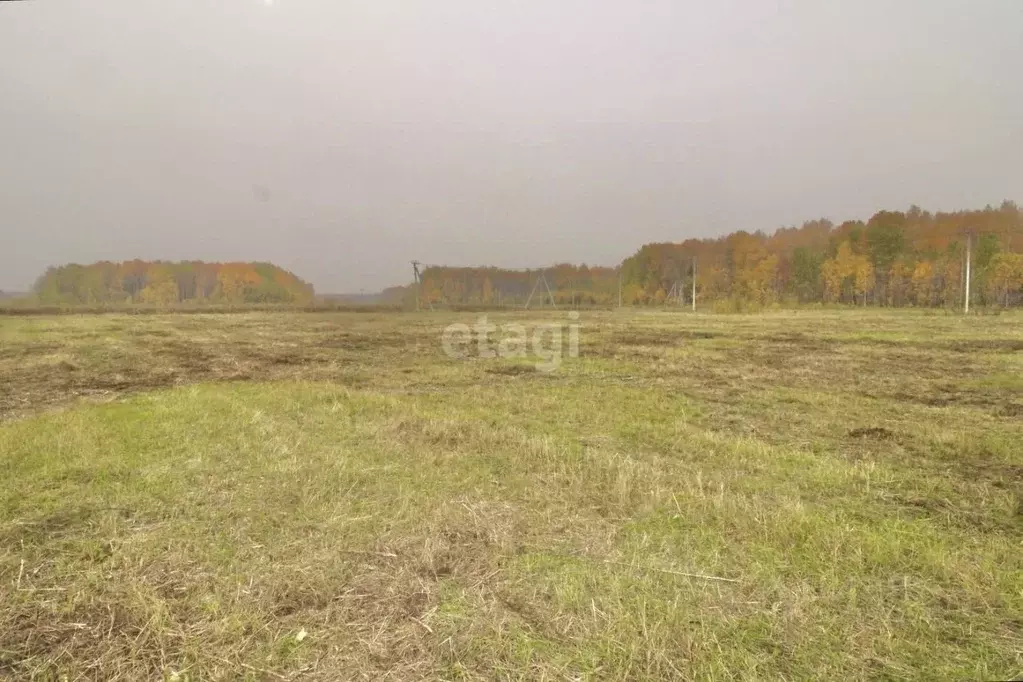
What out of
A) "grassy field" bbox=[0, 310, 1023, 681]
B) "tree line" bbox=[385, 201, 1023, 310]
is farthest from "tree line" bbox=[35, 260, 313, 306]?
"grassy field" bbox=[0, 310, 1023, 681]

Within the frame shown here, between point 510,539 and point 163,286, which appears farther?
point 163,286

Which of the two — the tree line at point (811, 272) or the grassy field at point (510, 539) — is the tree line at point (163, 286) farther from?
the grassy field at point (510, 539)

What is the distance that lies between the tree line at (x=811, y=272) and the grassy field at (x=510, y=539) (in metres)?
43.9

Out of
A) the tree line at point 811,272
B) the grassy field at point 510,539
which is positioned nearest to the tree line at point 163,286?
the tree line at point 811,272

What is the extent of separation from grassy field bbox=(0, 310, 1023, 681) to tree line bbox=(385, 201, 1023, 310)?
43923 millimetres

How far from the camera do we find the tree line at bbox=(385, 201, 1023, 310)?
55.5m

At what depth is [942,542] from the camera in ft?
14.9

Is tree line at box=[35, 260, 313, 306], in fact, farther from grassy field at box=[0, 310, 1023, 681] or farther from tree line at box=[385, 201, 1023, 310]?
grassy field at box=[0, 310, 1023, 681]

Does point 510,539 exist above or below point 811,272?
below

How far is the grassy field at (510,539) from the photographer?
3.05 meters

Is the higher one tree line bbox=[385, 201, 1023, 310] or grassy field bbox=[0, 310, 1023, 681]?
tree line bbox=[385, 201, 1023, 310]

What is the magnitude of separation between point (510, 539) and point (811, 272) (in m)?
85.4

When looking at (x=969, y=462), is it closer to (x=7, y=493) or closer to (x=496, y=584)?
(x=496, y=584)

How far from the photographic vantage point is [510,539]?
4520 mm
